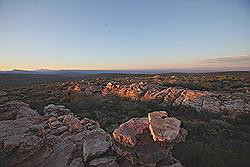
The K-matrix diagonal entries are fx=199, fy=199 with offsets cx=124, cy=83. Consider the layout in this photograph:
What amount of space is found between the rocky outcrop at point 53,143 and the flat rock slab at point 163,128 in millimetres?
1986

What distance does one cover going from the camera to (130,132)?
7.31 m

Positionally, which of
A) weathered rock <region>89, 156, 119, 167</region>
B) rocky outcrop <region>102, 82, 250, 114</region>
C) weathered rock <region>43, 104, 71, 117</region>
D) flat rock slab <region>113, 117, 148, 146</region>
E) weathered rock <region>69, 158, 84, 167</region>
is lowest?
weathered rock <region>69, 158, 84, 167</region>

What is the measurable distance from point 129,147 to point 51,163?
3.15 m

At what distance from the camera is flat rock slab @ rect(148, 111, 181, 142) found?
6845 millimetres

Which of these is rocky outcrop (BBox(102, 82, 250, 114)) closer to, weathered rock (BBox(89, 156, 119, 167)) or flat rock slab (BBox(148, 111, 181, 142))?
flat rock slab (BBox(148, 111, 181, 142))

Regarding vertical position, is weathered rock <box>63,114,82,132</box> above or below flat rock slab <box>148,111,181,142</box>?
below

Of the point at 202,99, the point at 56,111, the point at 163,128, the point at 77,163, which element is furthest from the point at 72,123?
the point at 202,99

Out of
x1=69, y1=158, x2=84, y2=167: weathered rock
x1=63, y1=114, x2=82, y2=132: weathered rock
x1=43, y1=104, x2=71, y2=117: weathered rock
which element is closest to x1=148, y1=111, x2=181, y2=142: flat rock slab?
x1=69, y1=158, x2=84, y2=167: weathered rock

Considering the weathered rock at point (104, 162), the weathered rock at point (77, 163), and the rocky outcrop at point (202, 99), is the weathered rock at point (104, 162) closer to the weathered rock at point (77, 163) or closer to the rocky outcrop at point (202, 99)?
the weathered rock at point (77, 163)

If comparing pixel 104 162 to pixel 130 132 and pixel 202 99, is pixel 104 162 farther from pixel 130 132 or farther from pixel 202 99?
pixel 202 99

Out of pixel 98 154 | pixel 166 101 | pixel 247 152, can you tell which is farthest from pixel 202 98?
pixel 98 154

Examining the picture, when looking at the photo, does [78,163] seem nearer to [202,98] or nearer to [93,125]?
[93,125]

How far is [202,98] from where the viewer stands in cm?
1588

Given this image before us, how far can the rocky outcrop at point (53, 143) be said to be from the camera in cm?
750
